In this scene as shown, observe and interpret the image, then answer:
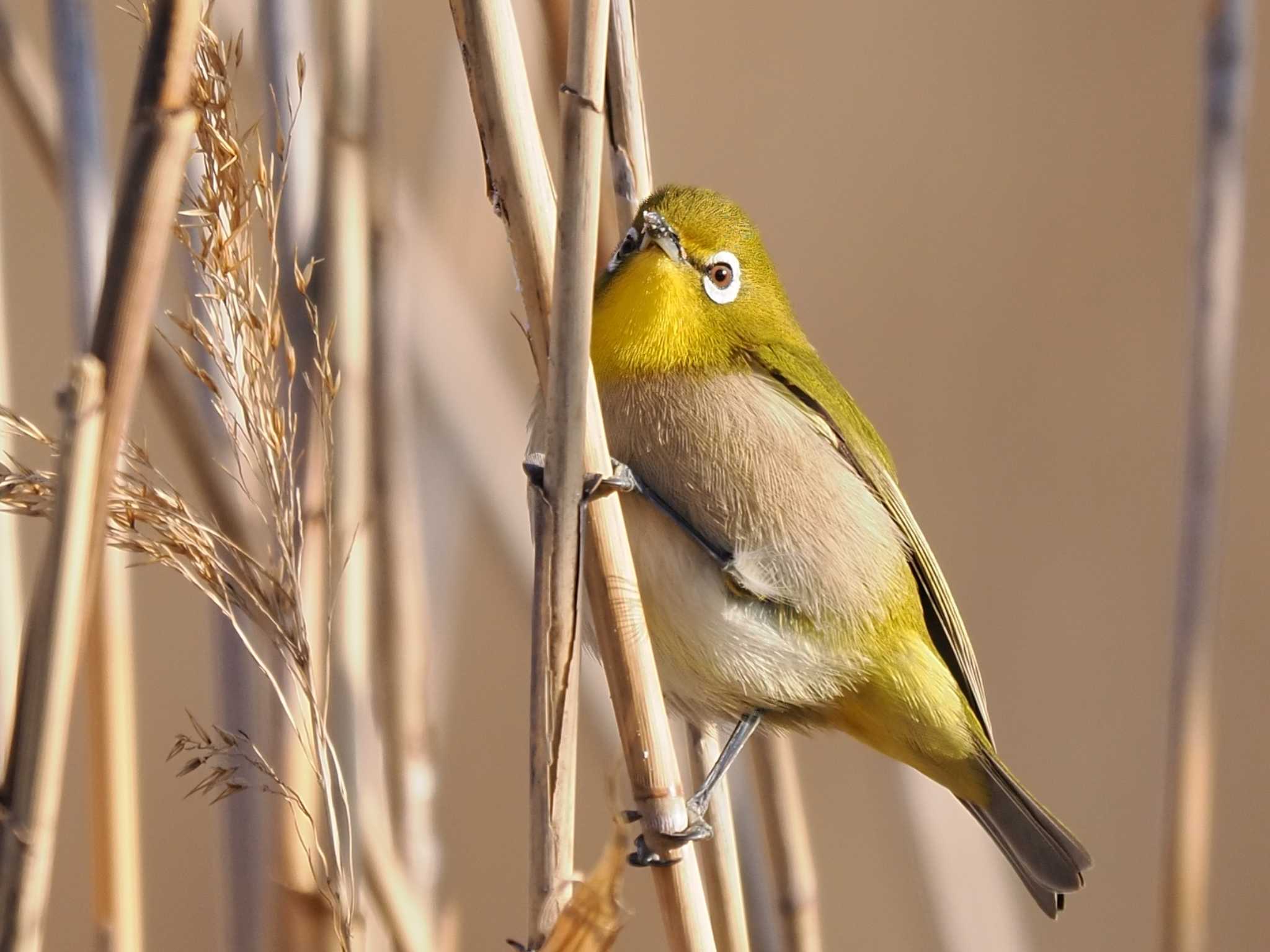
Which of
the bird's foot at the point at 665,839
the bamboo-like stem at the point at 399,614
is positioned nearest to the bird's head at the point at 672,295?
the bamboo-like stem at the point at 399,614

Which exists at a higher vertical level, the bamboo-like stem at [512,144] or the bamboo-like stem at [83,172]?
the bamboo-like stem at [83,172]

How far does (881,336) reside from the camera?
3092mm

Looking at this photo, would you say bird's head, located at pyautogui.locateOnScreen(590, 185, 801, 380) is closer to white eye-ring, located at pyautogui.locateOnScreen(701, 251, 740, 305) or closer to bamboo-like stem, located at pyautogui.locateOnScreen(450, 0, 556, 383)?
white eye-ring, located at pyautogui.locateOnScreen(701, 251, 740, 305)

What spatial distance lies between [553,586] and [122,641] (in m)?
0.58

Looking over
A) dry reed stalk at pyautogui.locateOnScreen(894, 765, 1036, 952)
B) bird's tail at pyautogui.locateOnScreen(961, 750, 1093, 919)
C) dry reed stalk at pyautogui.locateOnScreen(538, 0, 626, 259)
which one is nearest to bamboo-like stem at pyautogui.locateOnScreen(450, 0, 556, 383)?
dry reed stalk at pyautogui.locateOnScreen(538, 0, 626, 259)

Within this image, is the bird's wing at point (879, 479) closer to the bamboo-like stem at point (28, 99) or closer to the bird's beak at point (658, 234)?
the bird's beak at point (658, 234)

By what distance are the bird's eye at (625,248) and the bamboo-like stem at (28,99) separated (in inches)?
24.5

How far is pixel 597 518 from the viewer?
1.06 m

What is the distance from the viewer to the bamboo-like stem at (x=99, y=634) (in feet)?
4.17

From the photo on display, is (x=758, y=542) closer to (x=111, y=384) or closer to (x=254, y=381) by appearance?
(x=254, y=381)

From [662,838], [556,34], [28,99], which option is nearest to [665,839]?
[662,838]

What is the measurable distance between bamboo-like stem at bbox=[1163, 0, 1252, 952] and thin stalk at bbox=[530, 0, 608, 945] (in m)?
0.95

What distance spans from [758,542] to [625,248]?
0.38 m

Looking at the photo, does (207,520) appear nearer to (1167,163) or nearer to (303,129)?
(303,129)
